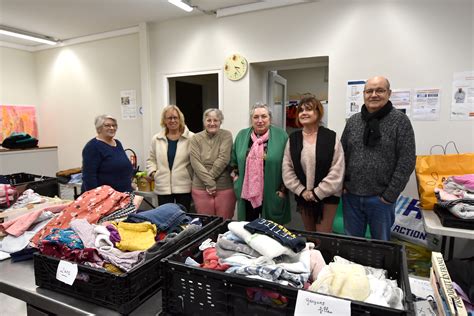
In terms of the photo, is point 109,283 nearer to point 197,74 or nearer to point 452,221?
point 452,221

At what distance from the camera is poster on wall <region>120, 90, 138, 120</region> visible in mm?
4289

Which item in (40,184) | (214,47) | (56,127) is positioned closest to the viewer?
(40,184)

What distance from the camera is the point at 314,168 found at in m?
2.03

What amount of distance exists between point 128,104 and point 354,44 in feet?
9.90

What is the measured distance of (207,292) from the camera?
0.89 meters

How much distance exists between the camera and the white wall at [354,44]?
2.66 meters

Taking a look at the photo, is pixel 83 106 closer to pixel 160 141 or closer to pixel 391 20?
pixel 160 141

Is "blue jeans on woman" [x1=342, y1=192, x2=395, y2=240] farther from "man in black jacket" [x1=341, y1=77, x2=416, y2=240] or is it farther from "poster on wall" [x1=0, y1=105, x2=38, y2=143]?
"poster on wall" [x1=0, y1=105, x2=38, y2=143]

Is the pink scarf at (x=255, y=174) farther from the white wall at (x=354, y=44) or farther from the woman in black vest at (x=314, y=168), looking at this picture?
the white wall at (x=354, y=44)

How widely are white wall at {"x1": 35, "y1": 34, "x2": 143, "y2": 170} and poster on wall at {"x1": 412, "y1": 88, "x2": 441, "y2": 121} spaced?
328 cm

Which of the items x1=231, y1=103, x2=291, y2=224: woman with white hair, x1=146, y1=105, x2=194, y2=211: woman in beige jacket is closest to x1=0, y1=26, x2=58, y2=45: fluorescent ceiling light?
x1=146, y1=105, x2=194, y2=211: woman in beige jacket

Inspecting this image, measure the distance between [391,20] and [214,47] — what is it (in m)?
1.84

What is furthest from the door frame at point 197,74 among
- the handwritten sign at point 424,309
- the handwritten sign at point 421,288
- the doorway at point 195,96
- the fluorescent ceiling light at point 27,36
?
the handwritten sign at point 424,309

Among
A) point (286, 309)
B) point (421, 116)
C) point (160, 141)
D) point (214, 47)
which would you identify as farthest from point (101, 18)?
point (286, 309)
